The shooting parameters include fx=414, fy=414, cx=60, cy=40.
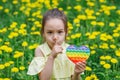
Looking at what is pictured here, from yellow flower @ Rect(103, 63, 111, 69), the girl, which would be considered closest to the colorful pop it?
the girl

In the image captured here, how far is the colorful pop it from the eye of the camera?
341 cm

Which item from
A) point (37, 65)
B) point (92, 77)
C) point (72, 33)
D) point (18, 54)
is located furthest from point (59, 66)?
point (72, 33)

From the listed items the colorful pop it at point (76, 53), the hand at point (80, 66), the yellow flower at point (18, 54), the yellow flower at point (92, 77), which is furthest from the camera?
the yellow flower at point (18, 54)

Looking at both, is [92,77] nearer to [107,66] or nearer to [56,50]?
[107,66]

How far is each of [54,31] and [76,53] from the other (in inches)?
10.4

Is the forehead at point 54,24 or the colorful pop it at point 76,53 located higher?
the forehead at point 54,24

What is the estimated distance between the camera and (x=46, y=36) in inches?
139

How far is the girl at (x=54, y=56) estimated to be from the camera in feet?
11.2

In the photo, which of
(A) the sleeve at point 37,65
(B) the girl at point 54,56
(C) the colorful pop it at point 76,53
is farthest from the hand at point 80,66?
(A) the sleeve at point 37,65

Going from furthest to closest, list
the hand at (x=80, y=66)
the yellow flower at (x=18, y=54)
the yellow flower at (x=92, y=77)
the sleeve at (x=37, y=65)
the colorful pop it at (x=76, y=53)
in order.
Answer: the yellow flower at (x=18, y=54) < the yellow flower at (x=92, y=77) < the sleeve at (x=37, y=65) < the colorful pop it at (x=76, y=53) < the hand at (x=80, y=66)

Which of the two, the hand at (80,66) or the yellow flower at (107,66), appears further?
the yellow flower at (107,66)

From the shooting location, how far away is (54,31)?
3488 mm

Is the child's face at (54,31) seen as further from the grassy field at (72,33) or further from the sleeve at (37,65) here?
the grassy field at (72,33)

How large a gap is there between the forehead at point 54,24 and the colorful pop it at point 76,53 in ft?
0.70
